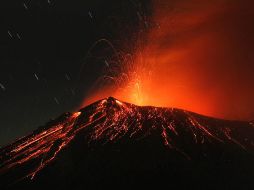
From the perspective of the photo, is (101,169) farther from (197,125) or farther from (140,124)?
(197,125)

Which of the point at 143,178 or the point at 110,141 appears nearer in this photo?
the point at 143,178

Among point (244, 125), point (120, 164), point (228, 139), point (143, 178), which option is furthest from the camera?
point (244, 125)

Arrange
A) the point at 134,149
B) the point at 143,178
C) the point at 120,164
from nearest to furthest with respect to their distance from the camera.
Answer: the point at 143,178 → the point at 120,164 → the point at 134,149

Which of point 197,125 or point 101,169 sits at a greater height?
point 197,125

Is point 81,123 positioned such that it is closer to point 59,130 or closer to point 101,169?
point 59,130

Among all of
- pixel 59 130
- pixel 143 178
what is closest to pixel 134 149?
pixel 143 178

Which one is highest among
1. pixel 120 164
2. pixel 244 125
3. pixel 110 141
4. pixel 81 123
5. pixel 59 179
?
pixel 244 125
